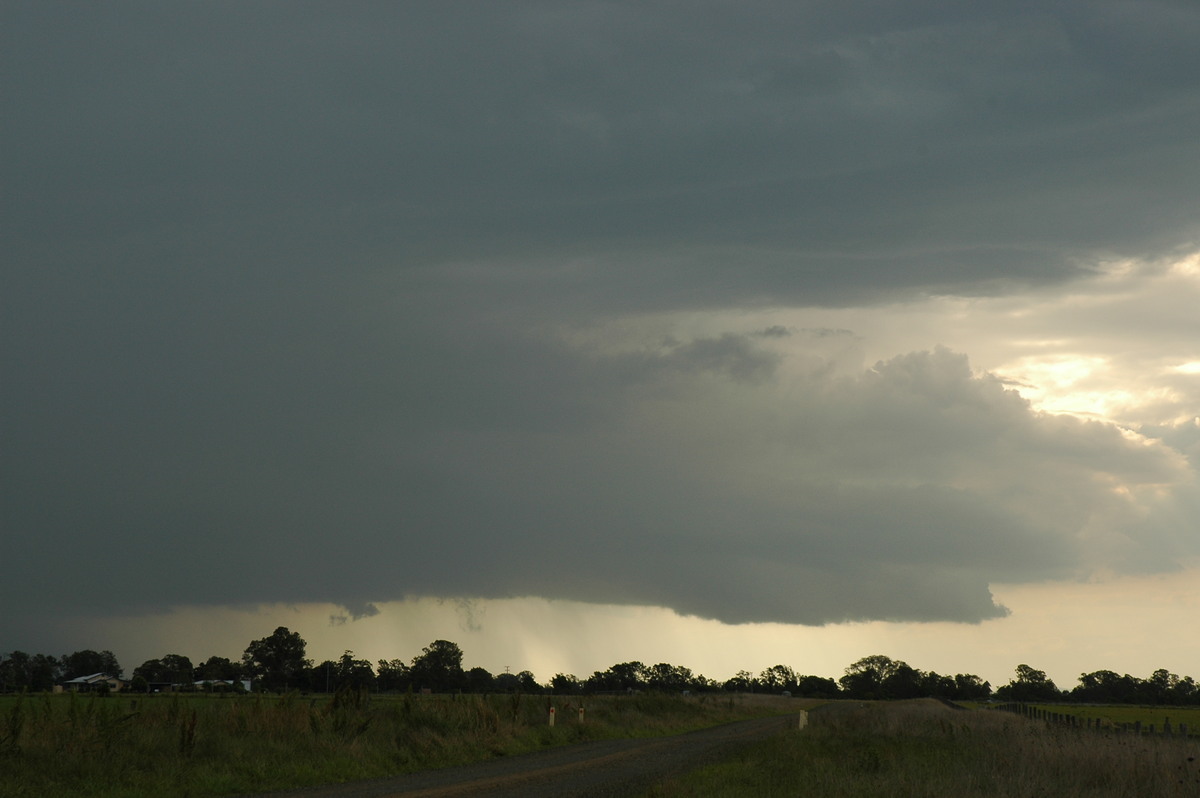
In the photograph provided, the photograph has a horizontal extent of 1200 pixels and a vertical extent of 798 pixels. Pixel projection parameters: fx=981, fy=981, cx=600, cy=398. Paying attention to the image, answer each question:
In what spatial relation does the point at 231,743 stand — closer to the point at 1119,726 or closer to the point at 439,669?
the point at 1119,726

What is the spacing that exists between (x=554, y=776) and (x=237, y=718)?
9.57 m

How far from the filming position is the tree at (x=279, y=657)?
163875mm

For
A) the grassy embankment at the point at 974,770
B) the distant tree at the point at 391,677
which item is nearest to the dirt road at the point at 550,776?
the grassy embankment at the point at 974,770

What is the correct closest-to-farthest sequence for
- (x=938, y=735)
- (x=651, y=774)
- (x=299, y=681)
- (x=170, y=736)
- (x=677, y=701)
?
(x=170, y=736) < (x=651, y=774) < (x=938, y=735) < (x=677, y=701) < (x=299, y=681)

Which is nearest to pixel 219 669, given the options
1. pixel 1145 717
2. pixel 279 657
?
pixel 279 657

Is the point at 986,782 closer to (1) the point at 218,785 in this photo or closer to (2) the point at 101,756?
(1) the point at 218,785

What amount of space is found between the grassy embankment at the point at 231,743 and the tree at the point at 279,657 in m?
136

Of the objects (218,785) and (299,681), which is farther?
(299,681)

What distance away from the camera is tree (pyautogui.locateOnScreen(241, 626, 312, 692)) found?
164m

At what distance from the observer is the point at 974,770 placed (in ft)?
79.2

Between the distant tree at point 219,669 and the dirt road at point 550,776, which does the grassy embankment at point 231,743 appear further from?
the distant tree at point 219,669

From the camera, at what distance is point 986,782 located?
833 inches

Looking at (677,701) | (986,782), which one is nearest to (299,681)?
(677,701)

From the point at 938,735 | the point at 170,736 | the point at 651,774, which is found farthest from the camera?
the point at 938,735
